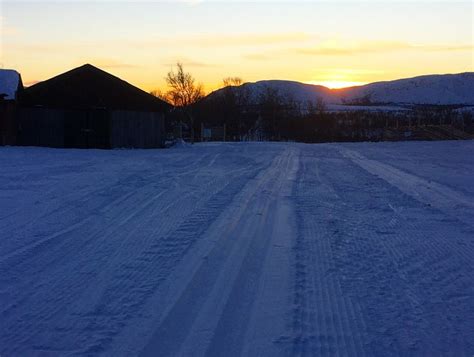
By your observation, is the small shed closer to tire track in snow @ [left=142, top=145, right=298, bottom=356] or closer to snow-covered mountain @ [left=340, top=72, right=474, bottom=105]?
tire track in snow @ [left=142, top=145, right=298, bottom=356]

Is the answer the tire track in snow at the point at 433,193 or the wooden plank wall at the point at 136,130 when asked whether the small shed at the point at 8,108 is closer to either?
the wooden plank wall at the point at 136,130

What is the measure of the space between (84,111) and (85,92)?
111 cm

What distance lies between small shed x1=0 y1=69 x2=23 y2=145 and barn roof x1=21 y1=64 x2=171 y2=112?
79 centimetres

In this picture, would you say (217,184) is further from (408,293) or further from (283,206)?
(408,293)

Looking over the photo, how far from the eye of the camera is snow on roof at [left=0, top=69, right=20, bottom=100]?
3106cm

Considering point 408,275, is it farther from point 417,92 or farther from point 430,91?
point 430,91

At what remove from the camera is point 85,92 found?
109 ft

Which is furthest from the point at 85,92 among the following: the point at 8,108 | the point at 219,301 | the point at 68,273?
the point at 219,301

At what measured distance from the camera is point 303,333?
14.2ft

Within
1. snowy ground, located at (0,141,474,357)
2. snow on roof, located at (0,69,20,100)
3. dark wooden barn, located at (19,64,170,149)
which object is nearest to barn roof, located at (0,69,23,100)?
snow on roof, located at (0,69,20,100)

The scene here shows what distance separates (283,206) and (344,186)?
386cm

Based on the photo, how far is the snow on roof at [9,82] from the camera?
3106 centimetres

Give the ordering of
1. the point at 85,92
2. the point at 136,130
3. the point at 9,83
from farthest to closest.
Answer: the point at 136,130 → the point at 85,92 → the point at 9,83

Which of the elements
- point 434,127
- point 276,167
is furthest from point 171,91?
point 276,167
